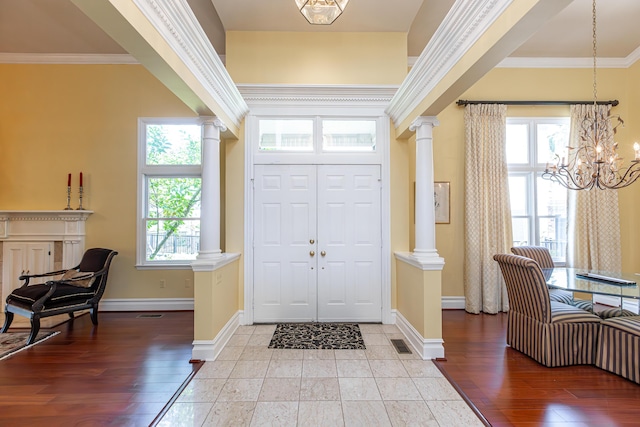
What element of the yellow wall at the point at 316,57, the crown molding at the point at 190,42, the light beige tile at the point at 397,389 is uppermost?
the yellow wall at the point at 316,57

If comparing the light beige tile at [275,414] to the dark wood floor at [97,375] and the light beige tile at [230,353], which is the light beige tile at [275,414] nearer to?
the dark wood floor at [97,375]

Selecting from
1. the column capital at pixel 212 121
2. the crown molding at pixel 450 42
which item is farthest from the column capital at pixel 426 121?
the column capital at pixel 212 121

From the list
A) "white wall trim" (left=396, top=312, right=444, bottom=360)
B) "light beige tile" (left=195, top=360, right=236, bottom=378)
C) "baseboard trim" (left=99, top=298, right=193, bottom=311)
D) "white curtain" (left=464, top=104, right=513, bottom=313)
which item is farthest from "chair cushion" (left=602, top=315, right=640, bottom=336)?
"baseboard trim" (left=99, top=298, right=193, bottom=311)

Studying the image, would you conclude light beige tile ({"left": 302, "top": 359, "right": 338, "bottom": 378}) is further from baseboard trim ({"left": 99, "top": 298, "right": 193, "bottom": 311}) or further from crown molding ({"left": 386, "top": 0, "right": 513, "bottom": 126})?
crown molding ({"left": 386, "top": 0, "right": 513, "bottom": 126})

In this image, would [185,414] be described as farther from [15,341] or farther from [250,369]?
[15,341]

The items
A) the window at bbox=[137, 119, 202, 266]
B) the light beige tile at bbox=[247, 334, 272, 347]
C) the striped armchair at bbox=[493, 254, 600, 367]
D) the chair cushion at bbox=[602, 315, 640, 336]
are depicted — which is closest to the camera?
the chair cushion at bbox=[602, 315, 640, 336]

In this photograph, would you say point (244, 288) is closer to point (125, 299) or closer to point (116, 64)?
point (125, 299)

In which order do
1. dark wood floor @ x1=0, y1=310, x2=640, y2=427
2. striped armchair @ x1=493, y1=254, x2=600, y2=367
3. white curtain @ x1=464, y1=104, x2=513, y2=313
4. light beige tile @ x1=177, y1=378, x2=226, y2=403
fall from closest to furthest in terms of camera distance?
dark wood floor @ x1=0, y1=310, x2=640, y2=427, light beige tile @ x1=177, y1=378, x2=226, y2=403, striped armchair @ x1=493, y1=254, x2=600, y2=367, white curtain @ x1=464, y1=104, x2=513, y2=313

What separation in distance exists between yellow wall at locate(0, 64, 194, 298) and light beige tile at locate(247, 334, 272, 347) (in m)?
1.64

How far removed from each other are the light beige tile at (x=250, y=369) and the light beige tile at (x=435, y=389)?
1.36 metres

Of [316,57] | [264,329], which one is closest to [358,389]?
[264,329]

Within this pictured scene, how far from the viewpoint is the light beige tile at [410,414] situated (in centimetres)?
219

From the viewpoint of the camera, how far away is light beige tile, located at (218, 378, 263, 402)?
2492 mm

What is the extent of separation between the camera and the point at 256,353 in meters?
3.33
